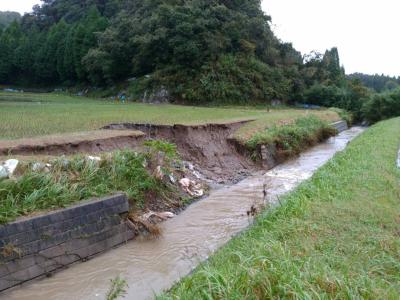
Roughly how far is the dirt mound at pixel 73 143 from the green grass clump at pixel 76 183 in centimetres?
132

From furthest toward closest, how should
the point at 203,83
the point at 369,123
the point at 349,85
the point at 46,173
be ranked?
the point at 349,85 → the point at 369,123 → the point at 203,83 → the point at 46,173

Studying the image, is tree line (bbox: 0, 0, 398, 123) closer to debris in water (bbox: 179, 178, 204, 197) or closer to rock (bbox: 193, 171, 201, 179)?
rock (bbox: 193, 171, 201, 179)

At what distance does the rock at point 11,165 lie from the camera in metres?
6.04

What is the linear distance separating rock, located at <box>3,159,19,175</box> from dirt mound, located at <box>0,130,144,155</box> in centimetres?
142

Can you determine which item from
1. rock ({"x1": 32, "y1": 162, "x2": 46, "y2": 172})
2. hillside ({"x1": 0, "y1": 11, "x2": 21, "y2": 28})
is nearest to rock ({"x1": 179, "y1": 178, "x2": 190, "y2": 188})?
rock ({"x1": 32, "y1": 162, "x2": 46, "y2": 172})

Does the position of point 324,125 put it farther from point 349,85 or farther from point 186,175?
point 349,85

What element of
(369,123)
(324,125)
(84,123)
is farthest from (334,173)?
(369,123)

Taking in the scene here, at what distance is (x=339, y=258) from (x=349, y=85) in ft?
134

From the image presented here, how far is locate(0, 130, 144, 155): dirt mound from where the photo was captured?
800 cm

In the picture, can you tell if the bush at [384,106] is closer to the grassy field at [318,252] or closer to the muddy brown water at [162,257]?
the muddy brown water at [162,257]

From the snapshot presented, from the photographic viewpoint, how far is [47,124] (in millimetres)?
11969

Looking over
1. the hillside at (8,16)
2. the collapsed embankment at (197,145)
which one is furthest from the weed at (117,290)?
the hillside at (8,16)

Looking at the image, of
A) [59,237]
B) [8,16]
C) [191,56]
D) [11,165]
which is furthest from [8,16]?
[59,237]

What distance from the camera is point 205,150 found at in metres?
12.3
